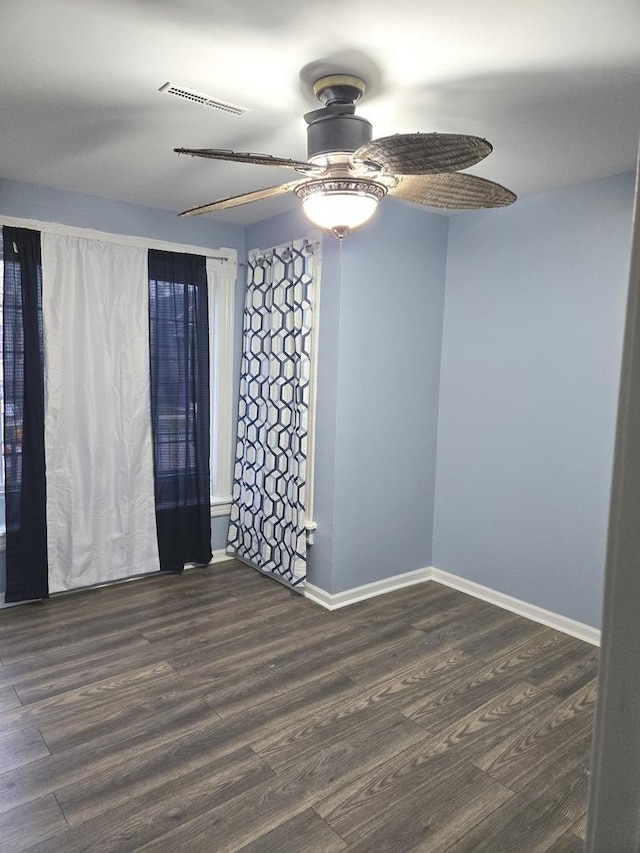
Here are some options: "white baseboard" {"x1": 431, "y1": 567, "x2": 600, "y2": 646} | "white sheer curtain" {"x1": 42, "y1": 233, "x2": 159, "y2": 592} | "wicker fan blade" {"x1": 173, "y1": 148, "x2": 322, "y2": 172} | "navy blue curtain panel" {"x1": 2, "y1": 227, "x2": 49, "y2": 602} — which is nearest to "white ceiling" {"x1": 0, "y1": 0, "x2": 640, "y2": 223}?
"wicker fan blade" {"x1": 173, "y1": 148, "x2": 322, "y2": 172}

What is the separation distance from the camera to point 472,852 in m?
1.77

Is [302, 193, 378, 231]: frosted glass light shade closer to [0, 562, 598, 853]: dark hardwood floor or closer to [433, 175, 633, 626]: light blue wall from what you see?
[433, 175, 633, 626]: light blue wall

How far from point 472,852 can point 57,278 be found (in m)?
3.43

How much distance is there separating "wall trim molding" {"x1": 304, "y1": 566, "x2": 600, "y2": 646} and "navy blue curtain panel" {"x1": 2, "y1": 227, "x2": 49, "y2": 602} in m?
1.69

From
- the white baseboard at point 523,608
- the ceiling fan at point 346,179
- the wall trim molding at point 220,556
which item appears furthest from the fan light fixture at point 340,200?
the wall trim molding at point 220,556

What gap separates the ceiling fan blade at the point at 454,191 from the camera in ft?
6.11

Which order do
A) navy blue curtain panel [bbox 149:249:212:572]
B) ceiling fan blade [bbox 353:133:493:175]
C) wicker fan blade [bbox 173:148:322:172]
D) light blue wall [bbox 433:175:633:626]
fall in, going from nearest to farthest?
ceiling fan blade [bbox 353:133:493:175]
wicker fan blade [bbox 173:148:322:172]
light blue wall [bbox 433:175:633:626]
navy blue curtain panel [bbox 149:249:212:572]

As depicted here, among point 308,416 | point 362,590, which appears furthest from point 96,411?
point 362,590

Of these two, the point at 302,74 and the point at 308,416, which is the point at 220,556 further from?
the point at 302,74

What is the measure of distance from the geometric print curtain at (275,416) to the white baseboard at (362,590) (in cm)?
13

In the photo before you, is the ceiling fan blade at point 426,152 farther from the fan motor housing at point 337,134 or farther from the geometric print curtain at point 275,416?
the geometric print curtain at point 275,416

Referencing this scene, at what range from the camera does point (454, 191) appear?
1963 millimetres

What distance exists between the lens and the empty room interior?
1.83 m

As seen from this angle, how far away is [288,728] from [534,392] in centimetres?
223
